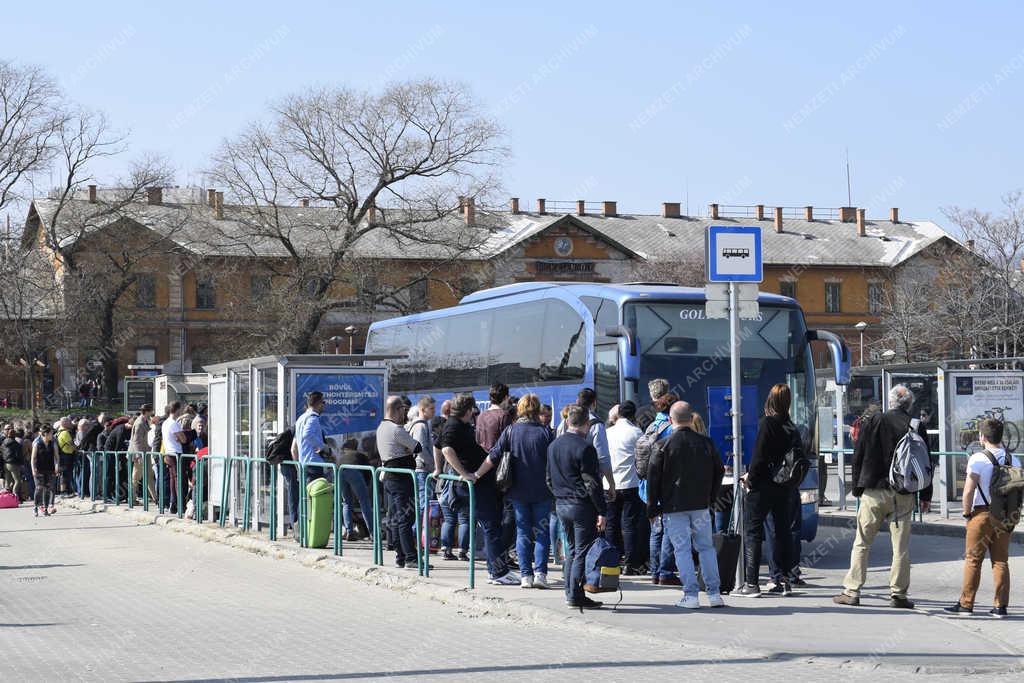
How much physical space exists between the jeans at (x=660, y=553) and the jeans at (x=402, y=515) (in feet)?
7.81

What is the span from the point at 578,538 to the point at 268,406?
868 cm

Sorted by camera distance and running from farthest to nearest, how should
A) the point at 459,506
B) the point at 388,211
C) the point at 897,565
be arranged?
the point at 388,211, the point at 459,506, the point at 897,565

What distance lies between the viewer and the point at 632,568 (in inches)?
570

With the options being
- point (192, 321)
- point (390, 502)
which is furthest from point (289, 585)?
point (192, 321)

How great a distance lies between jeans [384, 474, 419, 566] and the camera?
14.4 meters

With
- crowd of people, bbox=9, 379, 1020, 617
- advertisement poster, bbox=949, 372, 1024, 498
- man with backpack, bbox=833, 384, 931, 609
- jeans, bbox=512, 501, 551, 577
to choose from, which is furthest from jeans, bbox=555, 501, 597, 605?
advertisement poster, bbox=949, 372, 1024, 498

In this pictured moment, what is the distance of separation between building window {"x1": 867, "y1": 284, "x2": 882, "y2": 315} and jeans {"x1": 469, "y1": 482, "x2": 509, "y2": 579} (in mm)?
80118

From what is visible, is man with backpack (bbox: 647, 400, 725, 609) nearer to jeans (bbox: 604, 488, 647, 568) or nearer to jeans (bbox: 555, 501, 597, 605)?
jeans (bbox: 555, 501, 597, 605)

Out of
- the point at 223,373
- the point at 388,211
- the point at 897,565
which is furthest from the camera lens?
the point at 388,211

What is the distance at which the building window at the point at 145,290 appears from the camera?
74938 millimetres

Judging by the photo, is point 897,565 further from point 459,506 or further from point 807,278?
point 807,278

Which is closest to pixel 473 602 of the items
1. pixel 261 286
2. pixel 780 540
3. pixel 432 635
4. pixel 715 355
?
pixel 432 635

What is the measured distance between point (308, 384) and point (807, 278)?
7886 cm

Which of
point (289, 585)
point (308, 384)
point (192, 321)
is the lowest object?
point (289, 585)
